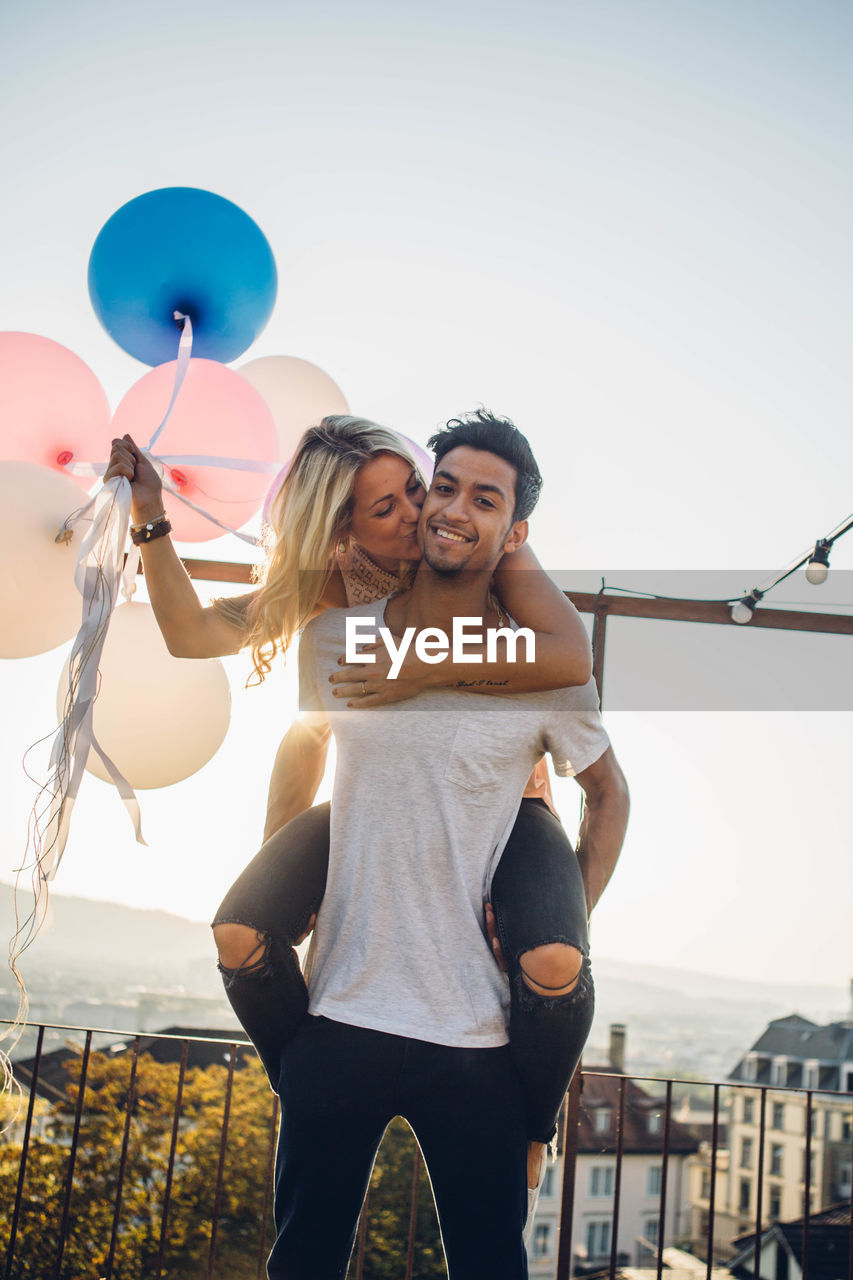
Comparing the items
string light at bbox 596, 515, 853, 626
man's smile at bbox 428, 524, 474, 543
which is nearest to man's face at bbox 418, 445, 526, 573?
man's smile at bbox 428, 524, 474, 543

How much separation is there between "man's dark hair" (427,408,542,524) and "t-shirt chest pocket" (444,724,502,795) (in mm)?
382

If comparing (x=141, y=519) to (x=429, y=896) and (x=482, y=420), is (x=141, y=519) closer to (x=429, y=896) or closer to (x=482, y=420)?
(x=482, y=420)

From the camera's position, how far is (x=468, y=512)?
1396 millimetres

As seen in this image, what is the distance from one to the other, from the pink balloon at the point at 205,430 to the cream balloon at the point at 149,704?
10.1 inches

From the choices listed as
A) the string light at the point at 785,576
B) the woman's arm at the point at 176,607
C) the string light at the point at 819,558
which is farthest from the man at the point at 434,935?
the string light at the point at 819,558

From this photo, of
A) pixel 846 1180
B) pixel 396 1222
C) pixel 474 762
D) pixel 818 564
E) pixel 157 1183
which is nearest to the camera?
pixel 474 762

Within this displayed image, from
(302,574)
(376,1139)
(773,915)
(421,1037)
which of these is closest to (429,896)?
(421,1037)

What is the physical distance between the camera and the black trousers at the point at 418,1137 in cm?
113

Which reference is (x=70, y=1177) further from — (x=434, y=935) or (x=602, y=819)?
(x=602, y=819)

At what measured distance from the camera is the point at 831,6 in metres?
2.96

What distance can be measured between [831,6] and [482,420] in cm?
258

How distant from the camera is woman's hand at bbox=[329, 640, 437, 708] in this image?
1.30 metres

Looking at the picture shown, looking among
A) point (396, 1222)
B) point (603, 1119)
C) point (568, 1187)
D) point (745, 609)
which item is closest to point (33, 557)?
point (745, 609)

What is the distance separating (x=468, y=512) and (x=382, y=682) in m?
0.30
